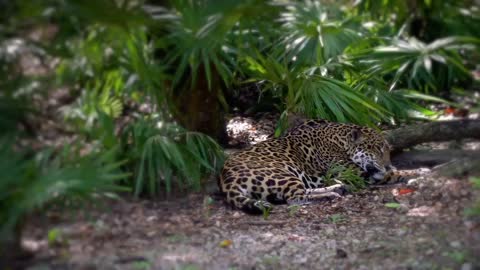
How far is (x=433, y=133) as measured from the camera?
738 cm

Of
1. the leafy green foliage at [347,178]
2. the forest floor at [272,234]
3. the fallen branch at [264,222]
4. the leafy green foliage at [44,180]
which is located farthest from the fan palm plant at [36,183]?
the leafy green foliage at [347,178]

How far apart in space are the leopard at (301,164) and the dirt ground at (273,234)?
0.56ft

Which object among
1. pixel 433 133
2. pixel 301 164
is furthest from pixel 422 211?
pixel 301 164

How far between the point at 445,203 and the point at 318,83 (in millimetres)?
2569

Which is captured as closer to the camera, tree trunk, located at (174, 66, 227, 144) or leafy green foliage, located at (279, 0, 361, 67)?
tree trunk, located at (174, 66, 227, 144)

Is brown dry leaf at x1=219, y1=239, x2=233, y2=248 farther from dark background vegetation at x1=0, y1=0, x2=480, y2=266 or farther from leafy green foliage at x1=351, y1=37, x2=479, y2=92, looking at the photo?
leafy green foliage at x1=351, y1=37, x2=479, y2=92

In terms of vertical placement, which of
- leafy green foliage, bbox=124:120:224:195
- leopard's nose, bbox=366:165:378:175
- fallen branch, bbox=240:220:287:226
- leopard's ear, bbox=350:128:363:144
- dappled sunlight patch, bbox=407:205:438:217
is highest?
leafy green foliage, bbox=124:120:224:195

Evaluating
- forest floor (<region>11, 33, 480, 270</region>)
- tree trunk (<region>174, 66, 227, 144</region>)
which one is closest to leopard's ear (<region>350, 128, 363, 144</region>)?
forest floor (<region>11, 33, 480, 270</region>)

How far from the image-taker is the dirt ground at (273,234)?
14.1 feet

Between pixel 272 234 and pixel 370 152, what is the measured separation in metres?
2.31

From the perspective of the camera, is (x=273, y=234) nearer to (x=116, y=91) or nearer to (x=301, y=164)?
(x=116, y=91)

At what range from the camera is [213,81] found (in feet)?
23.1

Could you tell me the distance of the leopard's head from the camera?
297 inches

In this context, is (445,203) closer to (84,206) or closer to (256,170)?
(256,170)
